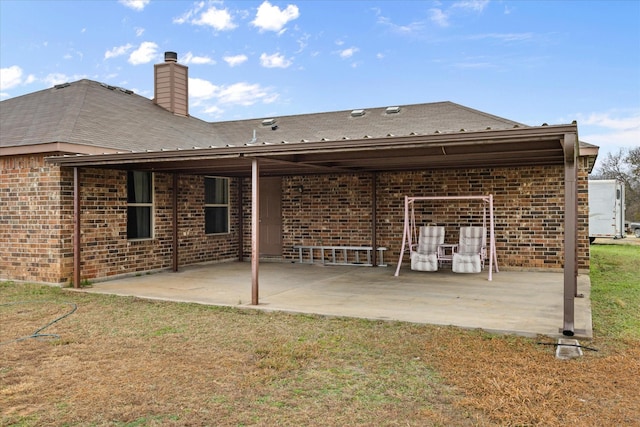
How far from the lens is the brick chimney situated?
1350 centimetres

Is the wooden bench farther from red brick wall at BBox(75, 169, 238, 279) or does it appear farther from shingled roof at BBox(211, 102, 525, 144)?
shingled roof at BBox(211, 102, 525, 144)

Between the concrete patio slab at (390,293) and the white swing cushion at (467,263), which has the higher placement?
the white swing cushion at (467,263)

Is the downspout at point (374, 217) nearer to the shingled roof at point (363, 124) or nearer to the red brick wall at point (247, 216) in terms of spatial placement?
the red brick wall at point (247, 216)

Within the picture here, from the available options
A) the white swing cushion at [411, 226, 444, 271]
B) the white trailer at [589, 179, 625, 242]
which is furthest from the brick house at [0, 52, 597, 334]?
the white trailer at [589, 179, 625, 242]

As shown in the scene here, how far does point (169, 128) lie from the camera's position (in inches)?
472

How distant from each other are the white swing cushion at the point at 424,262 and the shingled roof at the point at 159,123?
2.21 m

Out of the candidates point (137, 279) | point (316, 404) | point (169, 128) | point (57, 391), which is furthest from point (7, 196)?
point (316, 404)

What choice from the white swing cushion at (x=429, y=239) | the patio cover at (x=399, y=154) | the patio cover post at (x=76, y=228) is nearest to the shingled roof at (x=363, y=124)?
the patio cover at (x=399, y=154)

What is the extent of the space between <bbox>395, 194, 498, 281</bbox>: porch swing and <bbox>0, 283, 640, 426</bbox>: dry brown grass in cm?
375

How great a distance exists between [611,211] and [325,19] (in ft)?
41.0

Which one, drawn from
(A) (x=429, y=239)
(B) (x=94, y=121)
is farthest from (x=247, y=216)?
(A) (x=429, y=239)

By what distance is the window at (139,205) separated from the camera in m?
9.53

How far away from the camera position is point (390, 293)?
24.9 ft

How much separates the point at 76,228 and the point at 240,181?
190 inches
